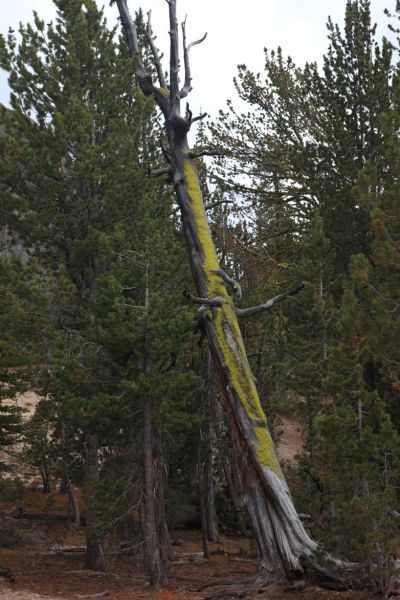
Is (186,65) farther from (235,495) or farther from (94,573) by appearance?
(235,495)

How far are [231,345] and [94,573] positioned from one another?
6.56m

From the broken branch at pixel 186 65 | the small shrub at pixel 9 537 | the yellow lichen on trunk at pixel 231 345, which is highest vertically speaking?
the broken branch at pixel 186 65

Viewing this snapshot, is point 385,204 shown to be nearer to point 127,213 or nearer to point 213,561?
point 127,213

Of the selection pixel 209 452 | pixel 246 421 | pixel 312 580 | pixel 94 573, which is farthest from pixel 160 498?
pixel 312 580

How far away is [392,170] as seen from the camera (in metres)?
9.51

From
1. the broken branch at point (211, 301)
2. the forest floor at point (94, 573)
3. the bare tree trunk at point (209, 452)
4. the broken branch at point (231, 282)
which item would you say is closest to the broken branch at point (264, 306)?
the broken branch at point (231, 282)

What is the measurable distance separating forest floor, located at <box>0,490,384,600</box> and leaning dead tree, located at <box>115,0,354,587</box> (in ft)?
1.82

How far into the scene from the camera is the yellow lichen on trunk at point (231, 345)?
32.8 ft

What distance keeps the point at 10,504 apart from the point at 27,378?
10.8 m

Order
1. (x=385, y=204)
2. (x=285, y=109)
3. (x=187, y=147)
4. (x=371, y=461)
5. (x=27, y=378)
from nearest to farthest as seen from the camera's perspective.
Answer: (x=371, y=461)
(x=385, y=204)
(x=187, y=147)
(x=27, y=378)
(x=285, y=109)

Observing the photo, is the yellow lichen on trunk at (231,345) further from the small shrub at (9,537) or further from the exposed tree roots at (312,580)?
the small shrub at (9,537)

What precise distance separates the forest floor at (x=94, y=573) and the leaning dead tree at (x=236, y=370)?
556mm

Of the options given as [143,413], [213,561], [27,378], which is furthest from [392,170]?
[213,561]

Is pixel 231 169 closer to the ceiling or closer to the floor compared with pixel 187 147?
closer to the ceiling
